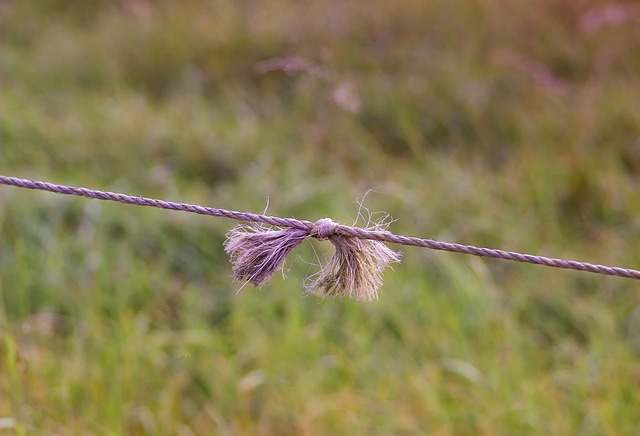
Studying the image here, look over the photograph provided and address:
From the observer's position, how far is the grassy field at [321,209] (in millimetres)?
2068

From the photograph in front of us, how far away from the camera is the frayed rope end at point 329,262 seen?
1.01 m

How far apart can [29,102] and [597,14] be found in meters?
3.13

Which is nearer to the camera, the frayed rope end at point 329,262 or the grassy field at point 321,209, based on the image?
the frayed rope end at point 329,262

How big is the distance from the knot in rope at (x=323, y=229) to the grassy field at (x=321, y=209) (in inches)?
31.4

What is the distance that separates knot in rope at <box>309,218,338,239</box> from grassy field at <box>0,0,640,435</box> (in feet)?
2.61

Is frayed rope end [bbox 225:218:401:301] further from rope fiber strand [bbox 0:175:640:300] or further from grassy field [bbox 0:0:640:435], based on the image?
grassy field [bbox 0:0:640:435]

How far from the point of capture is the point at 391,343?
7.91 feet

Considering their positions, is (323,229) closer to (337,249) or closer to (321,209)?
(337,249)

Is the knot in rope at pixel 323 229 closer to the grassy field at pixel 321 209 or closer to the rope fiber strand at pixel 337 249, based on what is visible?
the rope fiber strand at pixel 337 249

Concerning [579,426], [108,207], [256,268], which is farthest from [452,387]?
[108,207]

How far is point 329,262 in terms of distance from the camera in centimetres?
102

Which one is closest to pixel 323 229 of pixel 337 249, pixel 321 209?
pixel 337 249

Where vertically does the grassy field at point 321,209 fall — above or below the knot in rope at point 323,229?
above

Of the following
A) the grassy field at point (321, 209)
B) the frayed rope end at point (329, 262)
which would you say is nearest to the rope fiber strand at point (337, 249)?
the frayed rope end at point (329, 262)
